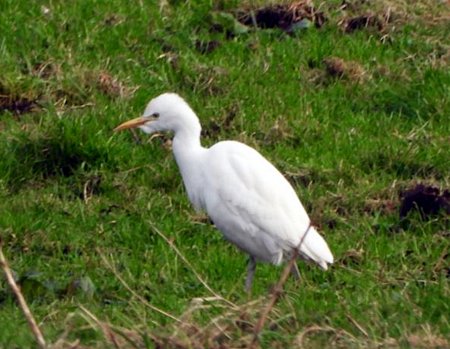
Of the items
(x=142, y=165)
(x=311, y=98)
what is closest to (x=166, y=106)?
(x=142, y=165)

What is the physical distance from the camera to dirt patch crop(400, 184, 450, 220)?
9.30 m

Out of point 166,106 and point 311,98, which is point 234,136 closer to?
point 311,98

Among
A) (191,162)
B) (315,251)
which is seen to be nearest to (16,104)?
(191,162)

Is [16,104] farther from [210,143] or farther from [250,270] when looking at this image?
[250,270]

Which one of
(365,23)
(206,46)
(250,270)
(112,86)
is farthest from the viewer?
(365,23)

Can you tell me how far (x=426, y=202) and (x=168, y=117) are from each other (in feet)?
5.22

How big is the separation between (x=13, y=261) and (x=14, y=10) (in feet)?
9.48

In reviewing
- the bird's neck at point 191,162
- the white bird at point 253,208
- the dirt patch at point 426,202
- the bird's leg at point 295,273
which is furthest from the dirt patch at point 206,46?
the bird's leg at point 295,273

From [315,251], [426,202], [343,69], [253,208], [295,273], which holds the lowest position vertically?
[343,69]

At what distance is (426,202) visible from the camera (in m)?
9.35

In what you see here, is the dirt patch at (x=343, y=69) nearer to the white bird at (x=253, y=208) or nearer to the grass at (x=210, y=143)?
the grass at (x=210, y=143)

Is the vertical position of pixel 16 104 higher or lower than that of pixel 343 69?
higher

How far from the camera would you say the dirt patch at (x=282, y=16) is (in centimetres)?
1162

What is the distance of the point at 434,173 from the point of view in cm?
991
